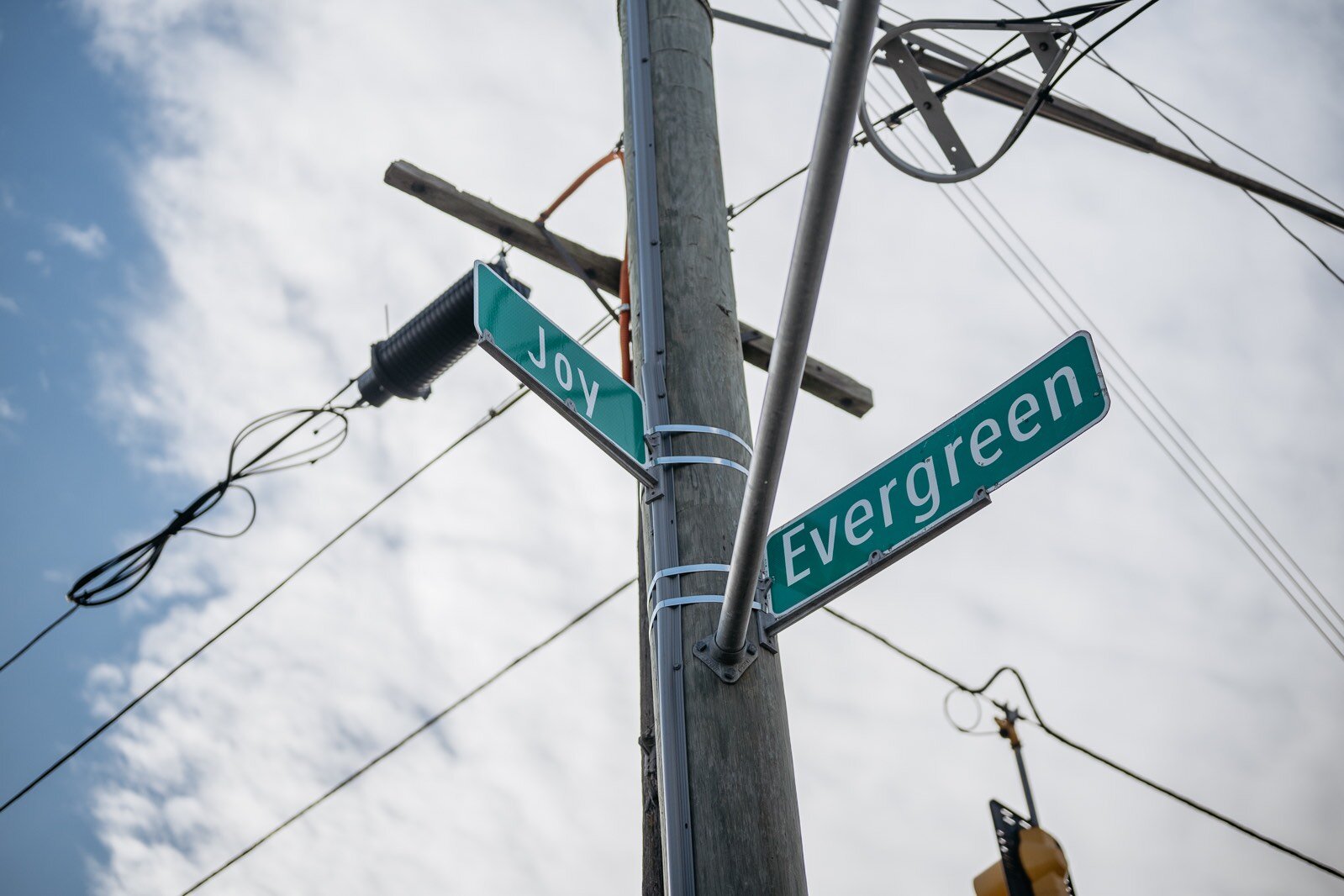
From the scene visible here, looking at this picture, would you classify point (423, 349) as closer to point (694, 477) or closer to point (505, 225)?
point (505, 225)

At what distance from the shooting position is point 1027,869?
3.45 m

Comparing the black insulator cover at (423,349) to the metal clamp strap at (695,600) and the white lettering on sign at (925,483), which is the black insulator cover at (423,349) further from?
the white lettering on sign at (925,483)

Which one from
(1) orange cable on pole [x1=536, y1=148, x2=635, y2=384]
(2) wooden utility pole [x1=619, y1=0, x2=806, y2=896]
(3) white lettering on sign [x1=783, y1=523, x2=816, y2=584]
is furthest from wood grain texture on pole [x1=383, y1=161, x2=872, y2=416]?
(3) white lettering on sign [x1=783, y1=523, x2=816, y2=584]

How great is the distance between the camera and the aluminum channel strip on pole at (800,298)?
65.2 inches

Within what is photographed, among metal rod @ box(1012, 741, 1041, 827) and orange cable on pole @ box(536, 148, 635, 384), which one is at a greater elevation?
orange cable on pole @ box(536, 148, 635, 384)

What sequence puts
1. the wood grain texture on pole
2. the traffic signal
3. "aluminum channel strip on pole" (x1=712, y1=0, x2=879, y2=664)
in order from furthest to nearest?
the wood grain texture on pole < the traffic signal < "aluminum channel strip on pole" (x1=712, y1=0, x2=879, y2=664)

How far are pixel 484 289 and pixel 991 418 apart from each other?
1.37 metres

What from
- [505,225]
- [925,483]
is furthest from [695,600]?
[505,225]

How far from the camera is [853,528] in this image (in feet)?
8.95

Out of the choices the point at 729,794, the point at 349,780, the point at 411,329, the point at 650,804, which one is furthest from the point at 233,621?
the point at 729,794

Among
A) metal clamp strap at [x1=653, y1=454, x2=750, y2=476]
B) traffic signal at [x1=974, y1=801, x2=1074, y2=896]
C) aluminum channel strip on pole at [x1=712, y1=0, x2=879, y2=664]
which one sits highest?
metal clamp strap at [x1=653, y1=454, x2=750, y2=476]

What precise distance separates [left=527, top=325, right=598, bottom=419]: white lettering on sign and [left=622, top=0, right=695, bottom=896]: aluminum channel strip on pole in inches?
10.2

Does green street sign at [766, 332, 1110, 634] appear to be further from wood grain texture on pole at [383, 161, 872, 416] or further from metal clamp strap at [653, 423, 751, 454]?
wood grain texture on pole at [383, 161, 872, 416]

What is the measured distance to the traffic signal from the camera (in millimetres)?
3381
